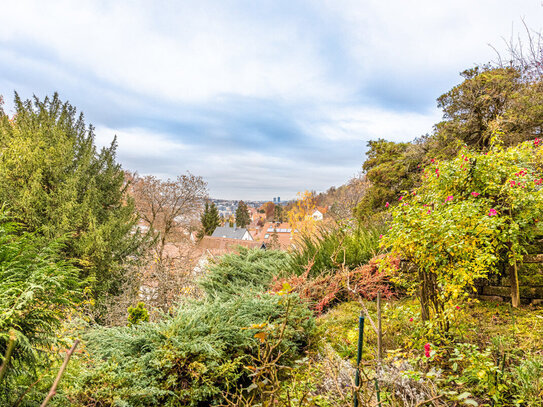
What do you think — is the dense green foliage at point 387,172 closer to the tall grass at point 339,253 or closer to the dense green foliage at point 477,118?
the dense green foliage at point 477,118

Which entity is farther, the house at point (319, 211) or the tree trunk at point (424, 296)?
the house at point (319, 211)

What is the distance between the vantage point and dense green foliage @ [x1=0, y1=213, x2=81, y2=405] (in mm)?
1435

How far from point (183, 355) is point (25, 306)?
1040 millimetres

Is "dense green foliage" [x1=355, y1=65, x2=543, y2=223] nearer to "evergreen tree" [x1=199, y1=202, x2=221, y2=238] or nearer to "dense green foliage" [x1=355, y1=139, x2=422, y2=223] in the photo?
"dense green foliage" [x1=355, y1=139, x2=422, y2=223]

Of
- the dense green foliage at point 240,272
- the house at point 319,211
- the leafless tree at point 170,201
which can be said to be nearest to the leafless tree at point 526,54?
the dense green foliage at point 240,272

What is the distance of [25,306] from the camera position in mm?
1497

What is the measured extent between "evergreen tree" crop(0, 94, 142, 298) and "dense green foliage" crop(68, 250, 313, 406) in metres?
5.17

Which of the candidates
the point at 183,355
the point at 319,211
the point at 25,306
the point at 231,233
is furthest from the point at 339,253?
the point at 231,233

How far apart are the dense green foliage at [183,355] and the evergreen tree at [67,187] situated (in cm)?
517

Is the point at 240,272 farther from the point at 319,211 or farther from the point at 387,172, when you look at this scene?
the point at 319,211

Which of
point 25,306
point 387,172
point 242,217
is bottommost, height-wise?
point 25,306

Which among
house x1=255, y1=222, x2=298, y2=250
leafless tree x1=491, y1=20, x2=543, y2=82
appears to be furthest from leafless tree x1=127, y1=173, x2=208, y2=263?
leafless tree x1=491, y1=20, x2=543, y2=82

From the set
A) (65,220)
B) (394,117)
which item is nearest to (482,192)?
(65,220)

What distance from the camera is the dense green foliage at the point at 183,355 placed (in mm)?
1853
